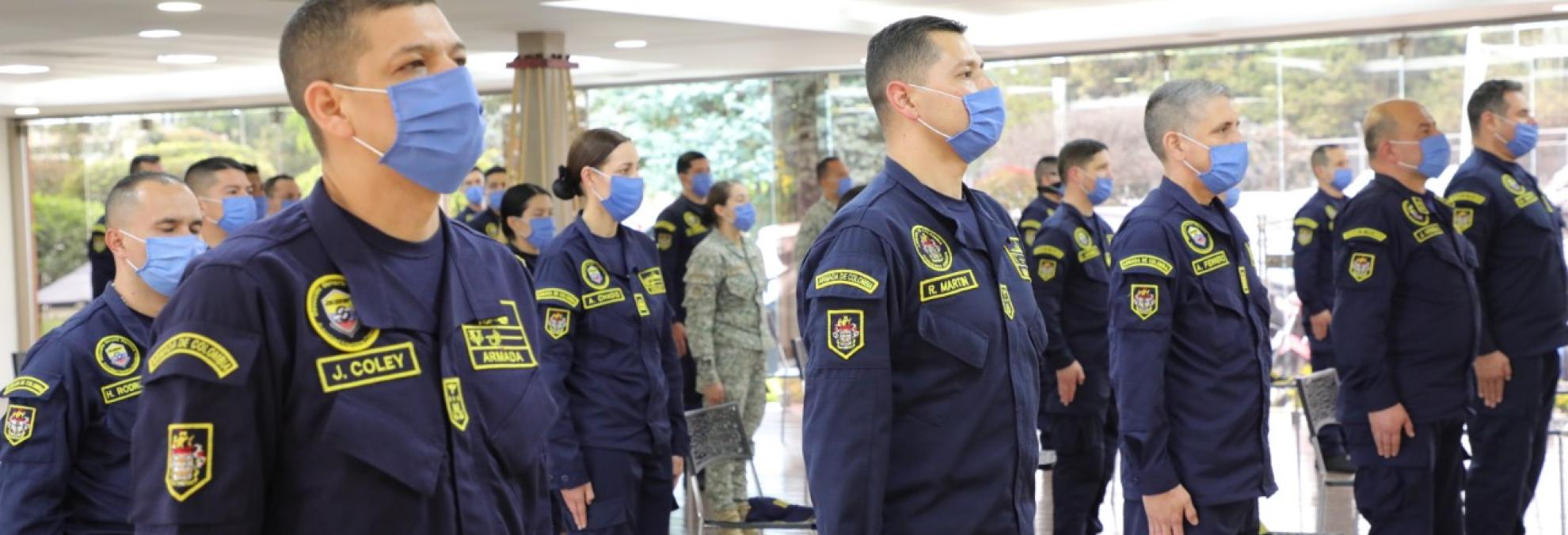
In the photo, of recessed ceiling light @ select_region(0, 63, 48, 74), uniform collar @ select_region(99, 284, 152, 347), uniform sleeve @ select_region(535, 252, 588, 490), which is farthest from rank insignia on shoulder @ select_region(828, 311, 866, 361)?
recessed ceiling light @ select_region(0, 63, 48, 74)

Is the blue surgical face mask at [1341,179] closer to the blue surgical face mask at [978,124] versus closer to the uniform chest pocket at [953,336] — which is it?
the blue surgical face mask at [978,124]

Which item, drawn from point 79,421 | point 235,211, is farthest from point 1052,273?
point 79,421

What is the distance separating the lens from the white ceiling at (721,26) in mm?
9164

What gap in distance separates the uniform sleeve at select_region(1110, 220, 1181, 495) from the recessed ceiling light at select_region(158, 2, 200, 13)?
21.1ft

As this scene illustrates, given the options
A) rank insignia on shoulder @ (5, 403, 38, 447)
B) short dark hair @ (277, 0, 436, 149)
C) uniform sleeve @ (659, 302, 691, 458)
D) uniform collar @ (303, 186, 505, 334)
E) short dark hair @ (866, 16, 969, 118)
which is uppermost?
short dark hair @ (866, 16, 969, 118)

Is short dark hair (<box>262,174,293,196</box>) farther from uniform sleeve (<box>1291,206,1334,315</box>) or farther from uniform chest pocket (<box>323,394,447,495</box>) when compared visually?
uniform chest pocket (<box>323,394,447,495</box>)

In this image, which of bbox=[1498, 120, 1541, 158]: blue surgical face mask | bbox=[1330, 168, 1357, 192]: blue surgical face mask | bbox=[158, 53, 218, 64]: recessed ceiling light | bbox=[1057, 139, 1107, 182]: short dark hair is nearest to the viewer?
bbox=[1498, 120, 1541, 158]: blue surgical face mask

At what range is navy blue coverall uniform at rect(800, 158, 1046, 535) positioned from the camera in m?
2.56

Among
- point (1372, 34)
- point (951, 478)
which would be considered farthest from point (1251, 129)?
point (951, 478)

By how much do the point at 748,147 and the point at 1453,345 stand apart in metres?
9.47

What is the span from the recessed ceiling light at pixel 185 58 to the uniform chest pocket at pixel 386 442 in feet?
36.5

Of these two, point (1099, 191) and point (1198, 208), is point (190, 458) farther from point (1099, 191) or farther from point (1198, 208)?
point (1099, 191)

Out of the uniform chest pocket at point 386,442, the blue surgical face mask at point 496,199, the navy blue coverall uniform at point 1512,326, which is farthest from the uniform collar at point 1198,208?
the blue surgical face mask at point 496,199

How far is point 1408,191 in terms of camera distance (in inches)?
204
